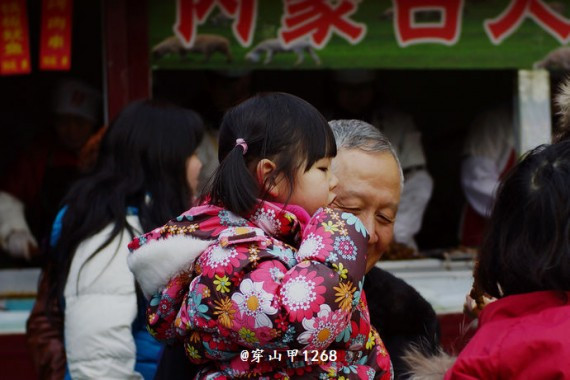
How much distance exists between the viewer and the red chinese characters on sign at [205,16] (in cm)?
504

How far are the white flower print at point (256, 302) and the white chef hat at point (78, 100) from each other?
451 centimetres

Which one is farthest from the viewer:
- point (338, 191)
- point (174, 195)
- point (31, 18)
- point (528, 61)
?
point (31, 18)

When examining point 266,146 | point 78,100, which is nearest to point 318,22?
point 78,100

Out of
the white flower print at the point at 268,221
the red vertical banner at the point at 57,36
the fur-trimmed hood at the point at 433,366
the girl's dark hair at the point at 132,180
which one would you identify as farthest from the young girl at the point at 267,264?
the red vertical banner at the point at 57,36

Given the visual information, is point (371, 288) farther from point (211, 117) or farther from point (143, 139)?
point (211, 117)

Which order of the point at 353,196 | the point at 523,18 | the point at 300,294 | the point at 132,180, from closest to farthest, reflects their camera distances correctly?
1. the point at 300,294
2. the point at 353,196
3. the point at 132,180
4. the point at 523,18

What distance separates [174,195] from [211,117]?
2.63 meters

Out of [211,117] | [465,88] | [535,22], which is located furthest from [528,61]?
[465,88]

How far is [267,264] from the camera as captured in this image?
2.01m

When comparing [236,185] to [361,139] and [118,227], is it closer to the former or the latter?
[361,139]

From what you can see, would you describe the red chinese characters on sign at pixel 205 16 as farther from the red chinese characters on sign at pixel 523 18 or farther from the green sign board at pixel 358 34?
the red chinese characters on sign at pixel 523 18

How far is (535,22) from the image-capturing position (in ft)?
17.8

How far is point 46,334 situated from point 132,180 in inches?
25.5

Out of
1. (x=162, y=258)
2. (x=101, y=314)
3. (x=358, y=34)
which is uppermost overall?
(x=162, y=258)
